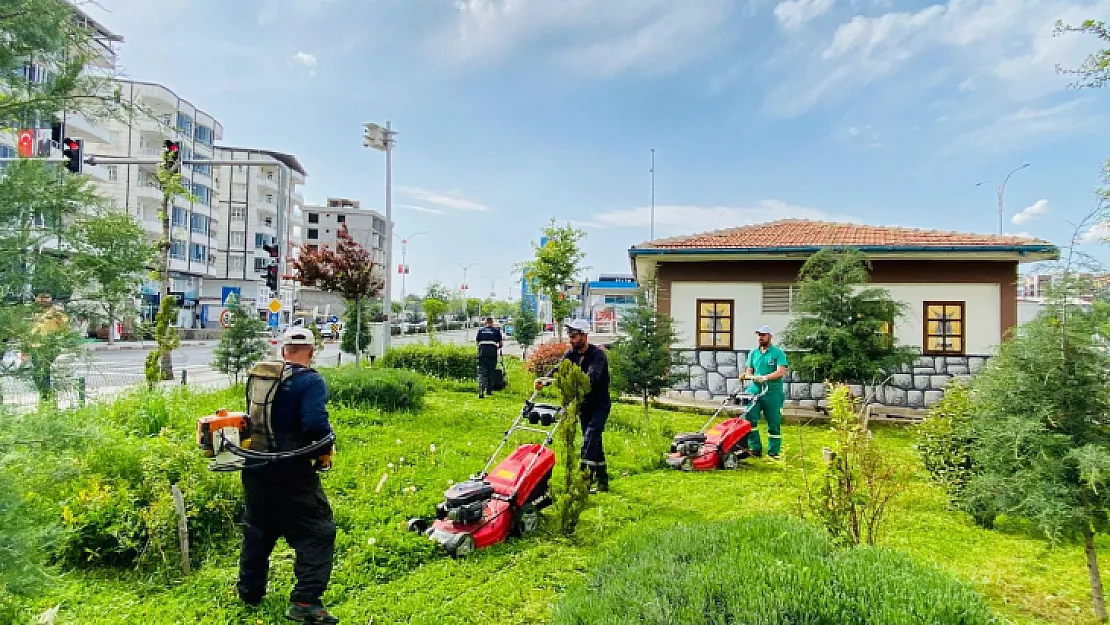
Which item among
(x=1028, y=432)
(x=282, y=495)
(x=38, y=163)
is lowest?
(x=282, y=495)

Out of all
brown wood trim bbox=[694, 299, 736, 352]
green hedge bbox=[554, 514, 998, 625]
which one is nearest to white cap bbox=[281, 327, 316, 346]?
green hedge bbox=[554, 514, 998, 625]

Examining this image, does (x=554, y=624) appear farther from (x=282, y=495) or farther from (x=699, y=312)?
(x=699, y=312)

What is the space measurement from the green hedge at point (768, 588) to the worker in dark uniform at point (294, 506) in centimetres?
170

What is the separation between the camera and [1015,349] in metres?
3.87

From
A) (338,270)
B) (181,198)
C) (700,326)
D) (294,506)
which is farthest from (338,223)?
(294,506)

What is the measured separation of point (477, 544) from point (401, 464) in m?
2.35

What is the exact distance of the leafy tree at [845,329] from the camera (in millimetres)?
10250

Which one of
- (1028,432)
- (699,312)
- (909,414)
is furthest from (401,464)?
(909,414)

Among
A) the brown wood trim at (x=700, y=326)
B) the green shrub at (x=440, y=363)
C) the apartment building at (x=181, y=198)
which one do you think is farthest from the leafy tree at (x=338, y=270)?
the apartment building at (x=181, y=198)

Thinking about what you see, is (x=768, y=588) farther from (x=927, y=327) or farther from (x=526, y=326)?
(x=526, y=326)

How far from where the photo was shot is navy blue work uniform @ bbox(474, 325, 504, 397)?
13086 mm

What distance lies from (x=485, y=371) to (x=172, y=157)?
7.37 m

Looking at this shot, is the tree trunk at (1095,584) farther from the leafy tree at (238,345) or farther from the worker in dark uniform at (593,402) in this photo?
the leafy tree at (238,345)

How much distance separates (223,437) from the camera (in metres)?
3.63
